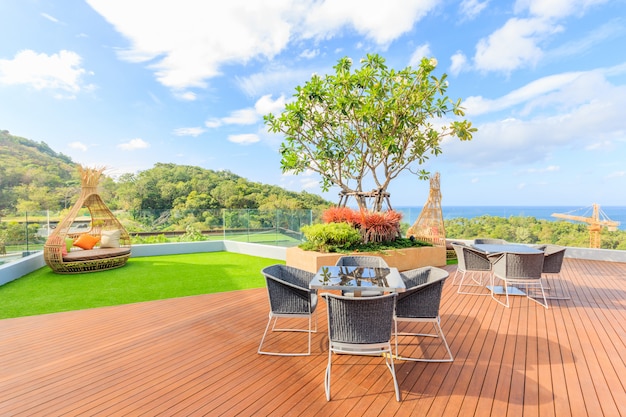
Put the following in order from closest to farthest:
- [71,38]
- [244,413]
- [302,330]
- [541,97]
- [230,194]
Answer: [244,413], [302,330], [541,97], [71,38], [230,194]

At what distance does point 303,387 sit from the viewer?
2.58 m

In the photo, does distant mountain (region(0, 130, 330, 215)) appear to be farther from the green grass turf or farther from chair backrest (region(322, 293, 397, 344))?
chair backrest (region(322, 293, 397, 344))

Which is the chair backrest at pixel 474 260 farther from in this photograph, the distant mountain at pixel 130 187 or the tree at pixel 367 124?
the distant mountain at pixel 130 187

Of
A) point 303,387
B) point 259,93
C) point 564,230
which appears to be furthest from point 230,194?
point 303,387

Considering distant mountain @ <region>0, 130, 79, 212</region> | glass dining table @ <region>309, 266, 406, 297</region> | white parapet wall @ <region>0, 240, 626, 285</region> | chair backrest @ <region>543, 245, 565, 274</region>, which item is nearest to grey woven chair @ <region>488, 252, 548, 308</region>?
chair backrest @ <region>543, 245, 565, 274</region>

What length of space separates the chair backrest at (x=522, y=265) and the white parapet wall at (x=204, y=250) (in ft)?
19.9

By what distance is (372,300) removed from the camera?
2.43 meters

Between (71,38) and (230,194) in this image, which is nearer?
(71,38)

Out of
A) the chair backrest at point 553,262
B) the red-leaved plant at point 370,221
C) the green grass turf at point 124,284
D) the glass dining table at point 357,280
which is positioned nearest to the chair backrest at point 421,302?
the glass dining table at point 357,280

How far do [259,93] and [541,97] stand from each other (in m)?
17.0

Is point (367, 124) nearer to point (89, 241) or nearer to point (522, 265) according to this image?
point (522, 265)

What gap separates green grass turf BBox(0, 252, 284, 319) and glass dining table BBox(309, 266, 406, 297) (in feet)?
9.95

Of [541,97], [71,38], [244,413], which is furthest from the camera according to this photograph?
[71,38]

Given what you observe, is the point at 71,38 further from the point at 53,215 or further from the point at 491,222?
the point at 491,222
